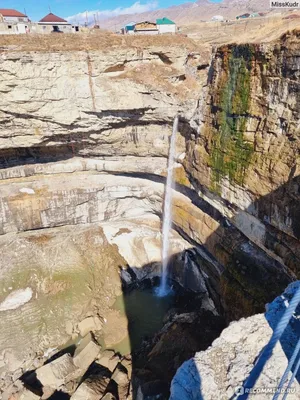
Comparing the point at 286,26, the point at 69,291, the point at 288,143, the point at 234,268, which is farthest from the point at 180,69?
the point at 69,291

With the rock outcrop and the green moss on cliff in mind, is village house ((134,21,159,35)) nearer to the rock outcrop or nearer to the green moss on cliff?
the green moss on cliff

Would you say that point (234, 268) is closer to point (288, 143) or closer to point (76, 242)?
point (288, 143)

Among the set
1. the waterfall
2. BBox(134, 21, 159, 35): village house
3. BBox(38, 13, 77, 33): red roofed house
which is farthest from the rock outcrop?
BBox(38, 13, 77, 33): red roofed house

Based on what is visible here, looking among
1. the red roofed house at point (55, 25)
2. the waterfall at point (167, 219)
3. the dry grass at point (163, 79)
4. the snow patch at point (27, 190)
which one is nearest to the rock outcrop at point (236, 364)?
the dry grass at point (163, 79)

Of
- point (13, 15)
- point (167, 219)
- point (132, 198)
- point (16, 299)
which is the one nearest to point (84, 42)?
point (132, 198)

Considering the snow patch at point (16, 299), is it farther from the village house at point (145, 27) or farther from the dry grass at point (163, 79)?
the village house at point (145, 27)

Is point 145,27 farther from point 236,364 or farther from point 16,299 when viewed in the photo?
point 236,364
